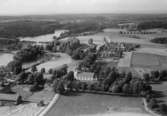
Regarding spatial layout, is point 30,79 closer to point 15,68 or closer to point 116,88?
point 15,68

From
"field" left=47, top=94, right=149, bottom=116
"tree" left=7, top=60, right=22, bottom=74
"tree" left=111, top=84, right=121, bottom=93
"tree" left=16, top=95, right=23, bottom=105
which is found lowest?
"field" left=47, top=94, right=149, bottom=116

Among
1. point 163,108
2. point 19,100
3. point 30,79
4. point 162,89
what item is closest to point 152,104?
point 163,108

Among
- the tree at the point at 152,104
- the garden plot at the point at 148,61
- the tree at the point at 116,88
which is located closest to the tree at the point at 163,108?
the tree at the point at 152,104

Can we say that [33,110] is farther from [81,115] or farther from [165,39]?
[165,39]

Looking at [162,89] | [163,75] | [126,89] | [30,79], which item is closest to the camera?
[126,89]

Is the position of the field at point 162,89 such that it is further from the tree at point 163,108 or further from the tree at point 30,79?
the tree at point 30,79

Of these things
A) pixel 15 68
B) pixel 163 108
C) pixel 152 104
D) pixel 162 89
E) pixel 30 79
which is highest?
pixel 15 68

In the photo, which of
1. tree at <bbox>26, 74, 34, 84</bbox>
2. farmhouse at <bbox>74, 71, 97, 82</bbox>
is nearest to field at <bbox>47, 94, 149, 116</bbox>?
farmhouse at <bbox>74, 71, 97, 82</bbox>

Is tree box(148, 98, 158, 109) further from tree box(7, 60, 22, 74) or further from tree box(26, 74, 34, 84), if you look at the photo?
tree box(7, 60, 22, 74)
